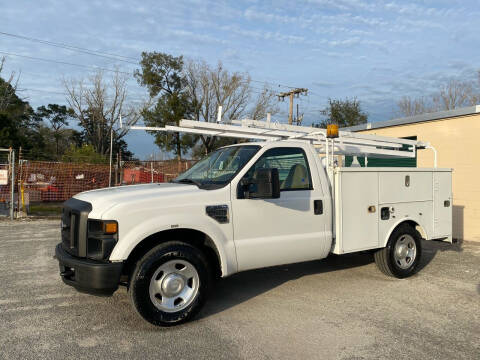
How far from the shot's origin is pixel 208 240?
443cm

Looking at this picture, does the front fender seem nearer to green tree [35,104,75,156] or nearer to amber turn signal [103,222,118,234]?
amber turn signal [103,222,118,234]

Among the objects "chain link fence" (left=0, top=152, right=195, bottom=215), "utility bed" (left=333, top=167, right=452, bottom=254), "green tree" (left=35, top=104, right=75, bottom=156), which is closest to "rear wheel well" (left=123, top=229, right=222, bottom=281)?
"utility bed" (left=333, top=167, right=452, bottom=254)

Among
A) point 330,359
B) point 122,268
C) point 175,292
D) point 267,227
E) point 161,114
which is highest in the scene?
point 161,114

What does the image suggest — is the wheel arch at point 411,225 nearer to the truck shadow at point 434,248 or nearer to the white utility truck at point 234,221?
the white utility truck at point 234,221

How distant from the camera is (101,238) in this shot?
154 inches

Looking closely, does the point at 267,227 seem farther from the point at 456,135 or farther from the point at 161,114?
the point at 161,114

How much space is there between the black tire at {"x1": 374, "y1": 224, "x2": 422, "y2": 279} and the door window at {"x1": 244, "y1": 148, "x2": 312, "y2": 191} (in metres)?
1.73

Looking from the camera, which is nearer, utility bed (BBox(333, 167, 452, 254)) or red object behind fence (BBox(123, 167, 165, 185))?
utility bed (BBox(333, 167, 452, 254))

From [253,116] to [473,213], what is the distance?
26.1 m

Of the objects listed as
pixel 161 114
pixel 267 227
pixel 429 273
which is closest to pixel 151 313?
pixel 267 227

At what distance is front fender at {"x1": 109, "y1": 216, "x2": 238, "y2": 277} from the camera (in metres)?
3.91

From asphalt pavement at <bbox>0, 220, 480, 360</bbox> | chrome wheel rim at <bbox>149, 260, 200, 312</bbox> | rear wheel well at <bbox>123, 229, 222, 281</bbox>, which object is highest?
rear wheel well at <bbox>123, 229, 222, 281</bbox>

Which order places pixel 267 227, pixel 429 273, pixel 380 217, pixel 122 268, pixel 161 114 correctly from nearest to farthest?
pixel 122 268, pixel 267 227, pixel 380 217, pixel 429 273, pixel 161 114

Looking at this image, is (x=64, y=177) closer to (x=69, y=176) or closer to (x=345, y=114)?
(x=69, y=176)
